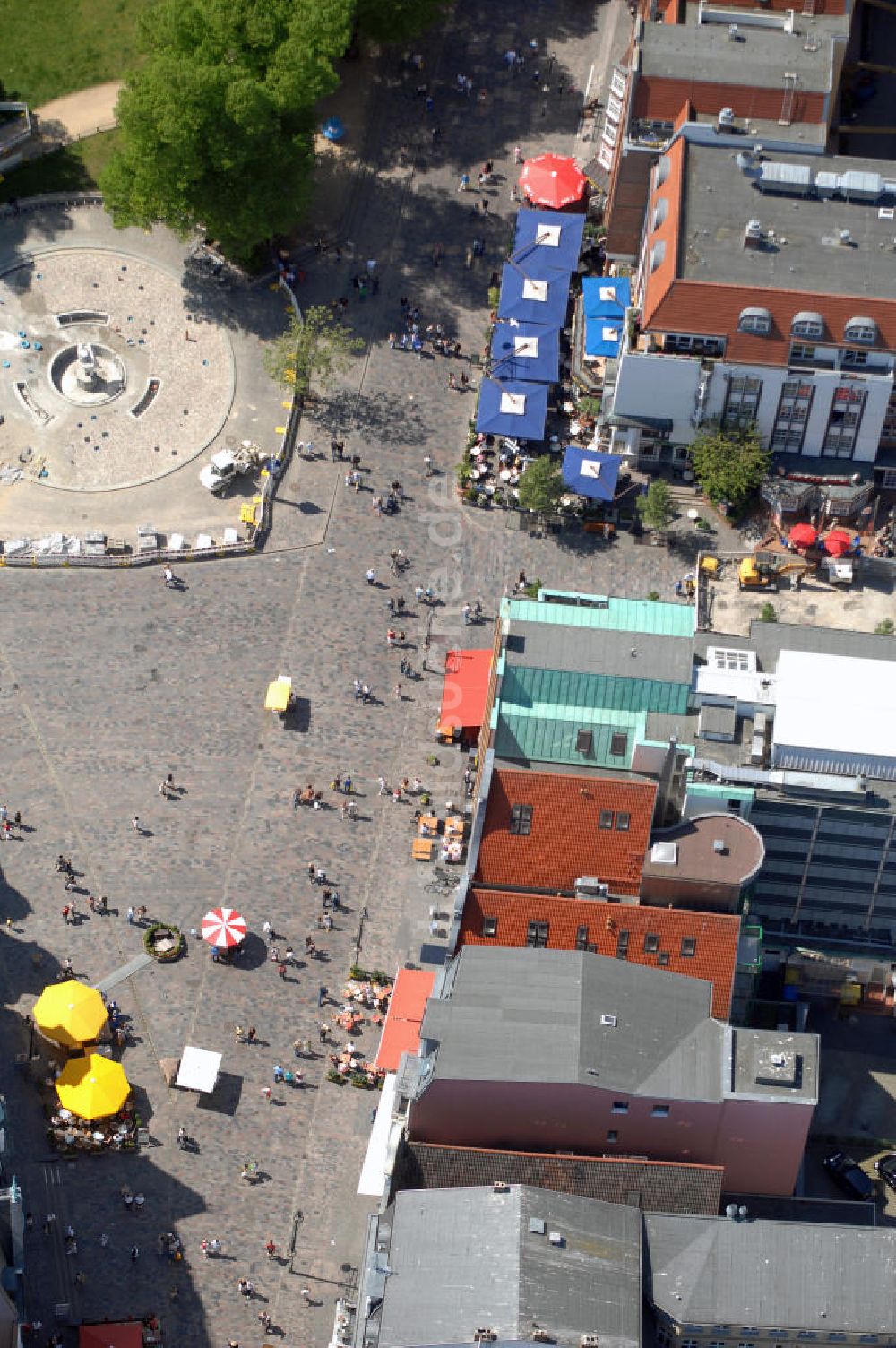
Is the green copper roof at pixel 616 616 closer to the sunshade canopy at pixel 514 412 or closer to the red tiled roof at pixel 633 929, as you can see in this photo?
the red tiled roof at pixel 633 929

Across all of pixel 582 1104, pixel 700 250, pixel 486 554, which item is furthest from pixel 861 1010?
pixel 700 250

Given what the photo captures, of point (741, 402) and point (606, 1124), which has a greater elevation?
point (741, 402)

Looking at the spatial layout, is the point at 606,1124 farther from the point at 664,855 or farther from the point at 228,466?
the point at 228,466

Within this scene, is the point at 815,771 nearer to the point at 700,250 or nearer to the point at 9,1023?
the point at 700,250

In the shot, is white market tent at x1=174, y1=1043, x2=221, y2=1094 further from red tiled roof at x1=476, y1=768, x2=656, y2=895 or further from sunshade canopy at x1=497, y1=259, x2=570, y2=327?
sunshade canopy at x1=497, y1=259, x2=570, y2=327

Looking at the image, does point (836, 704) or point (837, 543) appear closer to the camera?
point (836, 704)

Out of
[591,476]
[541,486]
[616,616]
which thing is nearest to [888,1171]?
[616,616]

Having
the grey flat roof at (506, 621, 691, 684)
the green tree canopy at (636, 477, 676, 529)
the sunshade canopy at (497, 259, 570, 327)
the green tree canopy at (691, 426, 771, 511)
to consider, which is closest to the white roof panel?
the grey flat roof at (506, 621, 691, 684)
